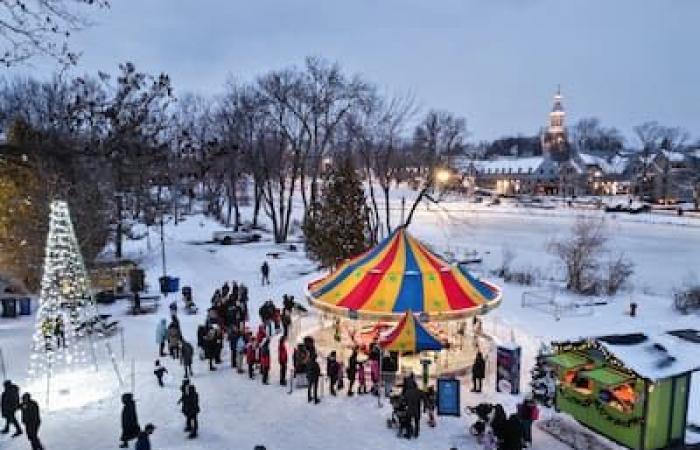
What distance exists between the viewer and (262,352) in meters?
14.0

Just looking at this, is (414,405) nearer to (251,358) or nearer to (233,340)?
(251,358)

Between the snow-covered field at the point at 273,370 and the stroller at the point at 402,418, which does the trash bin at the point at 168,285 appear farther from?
the stroller at the point at 402,418


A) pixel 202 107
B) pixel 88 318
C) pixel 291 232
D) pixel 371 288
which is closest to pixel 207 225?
pixel 291 232

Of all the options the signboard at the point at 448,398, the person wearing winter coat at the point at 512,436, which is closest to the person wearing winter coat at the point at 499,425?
the person wearing winter coat at the point at 512,436

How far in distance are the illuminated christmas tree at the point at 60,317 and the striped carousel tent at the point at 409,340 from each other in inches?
301

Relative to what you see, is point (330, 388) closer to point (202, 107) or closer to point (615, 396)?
point (615, 396)

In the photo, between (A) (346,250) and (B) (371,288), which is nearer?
(B) (371,288)

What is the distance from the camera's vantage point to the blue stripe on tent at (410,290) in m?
15.1

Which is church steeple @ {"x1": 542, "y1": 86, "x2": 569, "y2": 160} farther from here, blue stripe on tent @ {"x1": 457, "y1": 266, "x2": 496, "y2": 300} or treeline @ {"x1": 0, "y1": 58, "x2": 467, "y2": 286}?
blue stripe on tent @ {"x1": 457, "y1": 266, "x2": 496, "y2": 300}

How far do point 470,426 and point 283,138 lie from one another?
32059 millimetres

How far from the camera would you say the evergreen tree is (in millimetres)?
23969

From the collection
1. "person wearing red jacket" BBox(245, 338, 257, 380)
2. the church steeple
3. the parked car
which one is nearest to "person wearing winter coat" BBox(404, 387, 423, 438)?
"person wearing red jacket" BBox(245, 338, 257, 380)

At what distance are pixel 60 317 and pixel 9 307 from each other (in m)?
4.91

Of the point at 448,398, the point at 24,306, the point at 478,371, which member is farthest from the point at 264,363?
the point at 24,306
